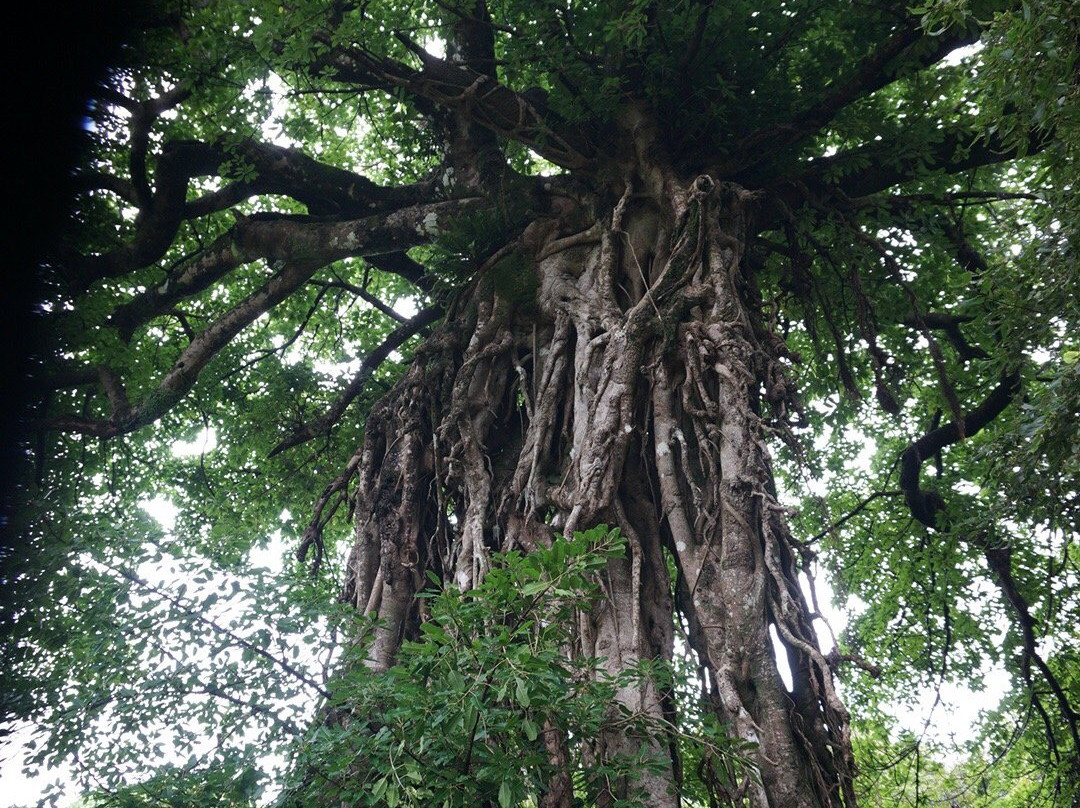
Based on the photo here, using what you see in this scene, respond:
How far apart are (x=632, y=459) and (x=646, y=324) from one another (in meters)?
0.75

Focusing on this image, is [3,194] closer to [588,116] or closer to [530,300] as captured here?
[530,300]

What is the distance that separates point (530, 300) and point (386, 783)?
366cm

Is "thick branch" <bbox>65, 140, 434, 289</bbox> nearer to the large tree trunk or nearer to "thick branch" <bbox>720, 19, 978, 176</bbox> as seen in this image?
the large tree trunk

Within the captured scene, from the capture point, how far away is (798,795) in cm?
289

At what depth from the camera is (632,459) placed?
4.41 meters

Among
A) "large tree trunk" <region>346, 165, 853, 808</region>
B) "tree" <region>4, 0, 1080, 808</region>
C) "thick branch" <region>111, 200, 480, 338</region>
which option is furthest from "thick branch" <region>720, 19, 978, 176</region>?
"thick branch" <region>111, 200, 480, 338</region>

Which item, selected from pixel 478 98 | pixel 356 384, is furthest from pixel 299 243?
pixel 478 98

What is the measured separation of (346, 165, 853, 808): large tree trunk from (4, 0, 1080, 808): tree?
0.06 feet

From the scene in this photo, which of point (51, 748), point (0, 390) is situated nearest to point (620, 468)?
point (51, 748)

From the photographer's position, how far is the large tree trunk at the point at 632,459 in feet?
10.6

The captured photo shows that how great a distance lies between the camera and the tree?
3393mm

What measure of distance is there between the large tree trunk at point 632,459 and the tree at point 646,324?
19mm

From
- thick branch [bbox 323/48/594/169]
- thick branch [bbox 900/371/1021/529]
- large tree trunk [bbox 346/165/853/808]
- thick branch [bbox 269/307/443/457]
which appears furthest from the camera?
thick branch [bbox 269/307/443/457]

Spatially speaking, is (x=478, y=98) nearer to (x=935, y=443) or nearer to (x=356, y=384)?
(x=356, y=384)
